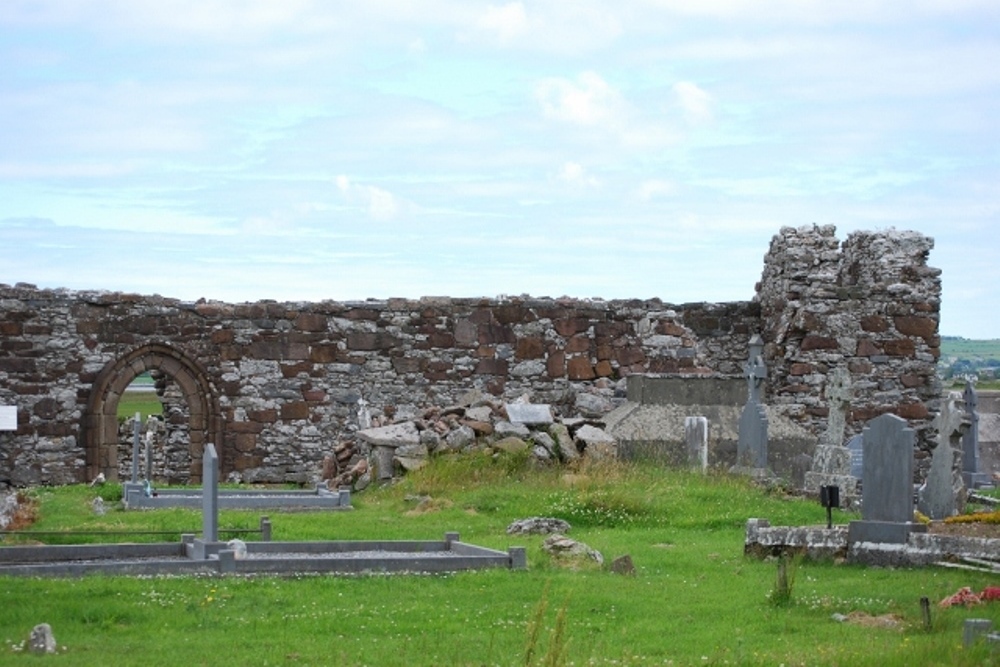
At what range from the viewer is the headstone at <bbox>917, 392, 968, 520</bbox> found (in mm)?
15516

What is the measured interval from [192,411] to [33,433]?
2.33 metres

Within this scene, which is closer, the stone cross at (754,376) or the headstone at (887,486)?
the headstone at (887,486)

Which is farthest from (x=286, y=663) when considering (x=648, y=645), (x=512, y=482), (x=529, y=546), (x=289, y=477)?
(x=289, y=477)

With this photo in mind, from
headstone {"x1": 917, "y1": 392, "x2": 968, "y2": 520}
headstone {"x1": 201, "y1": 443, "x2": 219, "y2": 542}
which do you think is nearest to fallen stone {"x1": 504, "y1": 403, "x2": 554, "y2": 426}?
headstone {"x1": 917, "y1": 392, "x2": 968, "y2": 520}

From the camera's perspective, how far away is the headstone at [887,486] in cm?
1294

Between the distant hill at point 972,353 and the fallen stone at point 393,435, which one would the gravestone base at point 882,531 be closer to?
the fallen stone at point 393,435

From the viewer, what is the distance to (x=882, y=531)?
1295cm

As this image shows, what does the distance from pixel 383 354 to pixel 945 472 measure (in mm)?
10783

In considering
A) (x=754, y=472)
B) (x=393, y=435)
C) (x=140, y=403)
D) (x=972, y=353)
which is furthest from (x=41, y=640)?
(x=972, y=353)

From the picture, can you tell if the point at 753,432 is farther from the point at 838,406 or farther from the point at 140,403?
the point at 140,403

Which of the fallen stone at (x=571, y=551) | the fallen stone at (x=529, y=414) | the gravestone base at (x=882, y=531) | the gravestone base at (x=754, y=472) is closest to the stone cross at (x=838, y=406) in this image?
the gravestone base at (x=754, y=472)

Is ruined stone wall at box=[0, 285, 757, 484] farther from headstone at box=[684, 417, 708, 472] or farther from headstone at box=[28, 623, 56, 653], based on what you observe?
headstone at box=[28, 623, 56, 653]

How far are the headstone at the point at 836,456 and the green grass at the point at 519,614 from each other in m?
2.88

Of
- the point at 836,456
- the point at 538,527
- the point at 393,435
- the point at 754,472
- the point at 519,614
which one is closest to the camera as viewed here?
the point at 519,614
